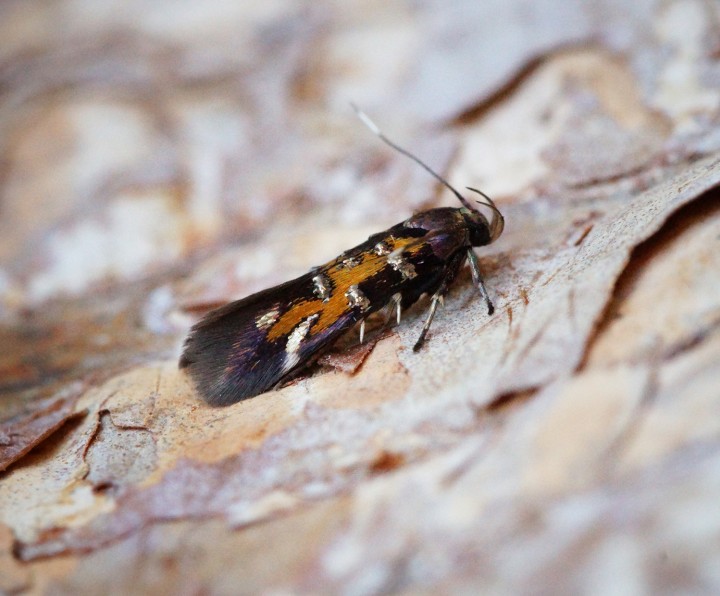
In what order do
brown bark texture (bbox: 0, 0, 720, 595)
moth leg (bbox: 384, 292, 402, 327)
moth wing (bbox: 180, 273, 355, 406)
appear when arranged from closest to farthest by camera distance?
1. brown bark texture (bbox: 0, 0, 720, 595)
2. moth wing (bbox: 180, 273, 355, 406)
3. moth leg (bbox: 384, 292, 402, 327)

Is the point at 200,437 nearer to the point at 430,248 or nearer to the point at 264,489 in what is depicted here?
the point at 264,489

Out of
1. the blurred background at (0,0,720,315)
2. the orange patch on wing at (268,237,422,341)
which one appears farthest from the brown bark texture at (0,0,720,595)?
the orange patch on wing at (268,237,422,341)

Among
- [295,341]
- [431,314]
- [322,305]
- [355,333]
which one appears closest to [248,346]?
[295,341]

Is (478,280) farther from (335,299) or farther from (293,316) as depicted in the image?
(293,316)

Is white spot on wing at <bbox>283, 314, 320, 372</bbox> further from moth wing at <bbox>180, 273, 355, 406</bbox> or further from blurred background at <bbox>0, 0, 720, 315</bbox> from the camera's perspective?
blurred background at <bbox>0, 0, 720, 315</bbox>

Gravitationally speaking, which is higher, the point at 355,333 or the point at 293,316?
the point at 293,316

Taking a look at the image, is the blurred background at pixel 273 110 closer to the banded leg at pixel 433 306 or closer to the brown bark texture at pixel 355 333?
the brown bark texture at pixel 355 333
